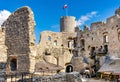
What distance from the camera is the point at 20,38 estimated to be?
20.0m

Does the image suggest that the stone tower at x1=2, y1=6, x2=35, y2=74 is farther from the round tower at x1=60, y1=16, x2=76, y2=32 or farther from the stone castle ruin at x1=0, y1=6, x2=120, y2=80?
the round tower at x1=60, y1=16, x2=76, y2=32

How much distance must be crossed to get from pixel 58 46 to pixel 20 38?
28038mm

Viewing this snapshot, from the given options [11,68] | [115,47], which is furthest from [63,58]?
[11,68]

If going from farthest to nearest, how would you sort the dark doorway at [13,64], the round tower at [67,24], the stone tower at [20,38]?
the round tower at [67,24] < the dark doorway at [13,64] < the stone tower at [20,38]

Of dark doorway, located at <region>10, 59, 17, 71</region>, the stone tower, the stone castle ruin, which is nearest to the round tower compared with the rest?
the stone castle ruin

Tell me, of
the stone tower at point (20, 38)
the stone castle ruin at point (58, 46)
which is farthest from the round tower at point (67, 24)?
the stone tower at point (20, 38)

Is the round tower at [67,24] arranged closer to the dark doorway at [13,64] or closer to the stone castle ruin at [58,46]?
the stone castle ruin at [58,46]

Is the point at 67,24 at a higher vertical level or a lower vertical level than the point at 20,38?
higher

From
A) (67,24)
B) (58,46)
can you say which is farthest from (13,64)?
(67,24)

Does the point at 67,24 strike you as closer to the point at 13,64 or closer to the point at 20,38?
the point at 13,64

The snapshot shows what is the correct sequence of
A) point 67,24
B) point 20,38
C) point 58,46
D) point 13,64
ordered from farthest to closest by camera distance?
point 67,24
point 58,46
point 13,64
point 20,38

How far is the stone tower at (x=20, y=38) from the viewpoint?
65.0ft

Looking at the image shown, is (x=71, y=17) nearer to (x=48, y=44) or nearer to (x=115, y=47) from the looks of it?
(x=48, y=44)

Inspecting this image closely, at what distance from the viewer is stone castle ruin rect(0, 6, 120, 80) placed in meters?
19.9
